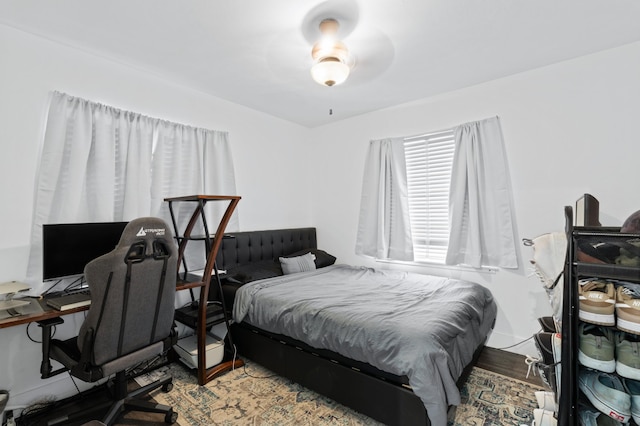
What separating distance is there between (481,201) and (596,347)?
2.05m

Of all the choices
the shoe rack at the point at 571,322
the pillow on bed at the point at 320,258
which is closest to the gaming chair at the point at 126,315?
the pillow on bed at the point at 320,258

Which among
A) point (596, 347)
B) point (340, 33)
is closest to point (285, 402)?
point (596, 347)

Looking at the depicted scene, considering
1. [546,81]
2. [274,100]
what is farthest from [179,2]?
[546,81]

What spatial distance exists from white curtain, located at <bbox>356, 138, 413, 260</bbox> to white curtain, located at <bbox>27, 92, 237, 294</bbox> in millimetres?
2022

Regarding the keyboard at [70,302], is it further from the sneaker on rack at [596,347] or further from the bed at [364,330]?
the sneaker on rack at [596,347]

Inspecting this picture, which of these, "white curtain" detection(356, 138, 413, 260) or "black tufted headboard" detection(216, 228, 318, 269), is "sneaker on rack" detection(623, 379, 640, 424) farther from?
"black tufted headboard" detection(216, 228, 318, 269)

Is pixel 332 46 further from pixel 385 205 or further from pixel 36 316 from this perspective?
pixel 36 316

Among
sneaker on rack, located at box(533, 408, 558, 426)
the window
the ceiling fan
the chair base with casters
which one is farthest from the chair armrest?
the window

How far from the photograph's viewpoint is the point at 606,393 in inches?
43.9

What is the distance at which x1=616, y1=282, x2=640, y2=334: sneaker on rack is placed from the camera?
104 cm

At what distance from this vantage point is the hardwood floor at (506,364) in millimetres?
2385

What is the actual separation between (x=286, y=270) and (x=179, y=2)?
8.44 ft

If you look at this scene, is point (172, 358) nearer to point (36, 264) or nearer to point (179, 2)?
point (36, 264)

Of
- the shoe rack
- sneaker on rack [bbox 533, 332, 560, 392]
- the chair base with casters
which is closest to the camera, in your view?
the shoe rack
